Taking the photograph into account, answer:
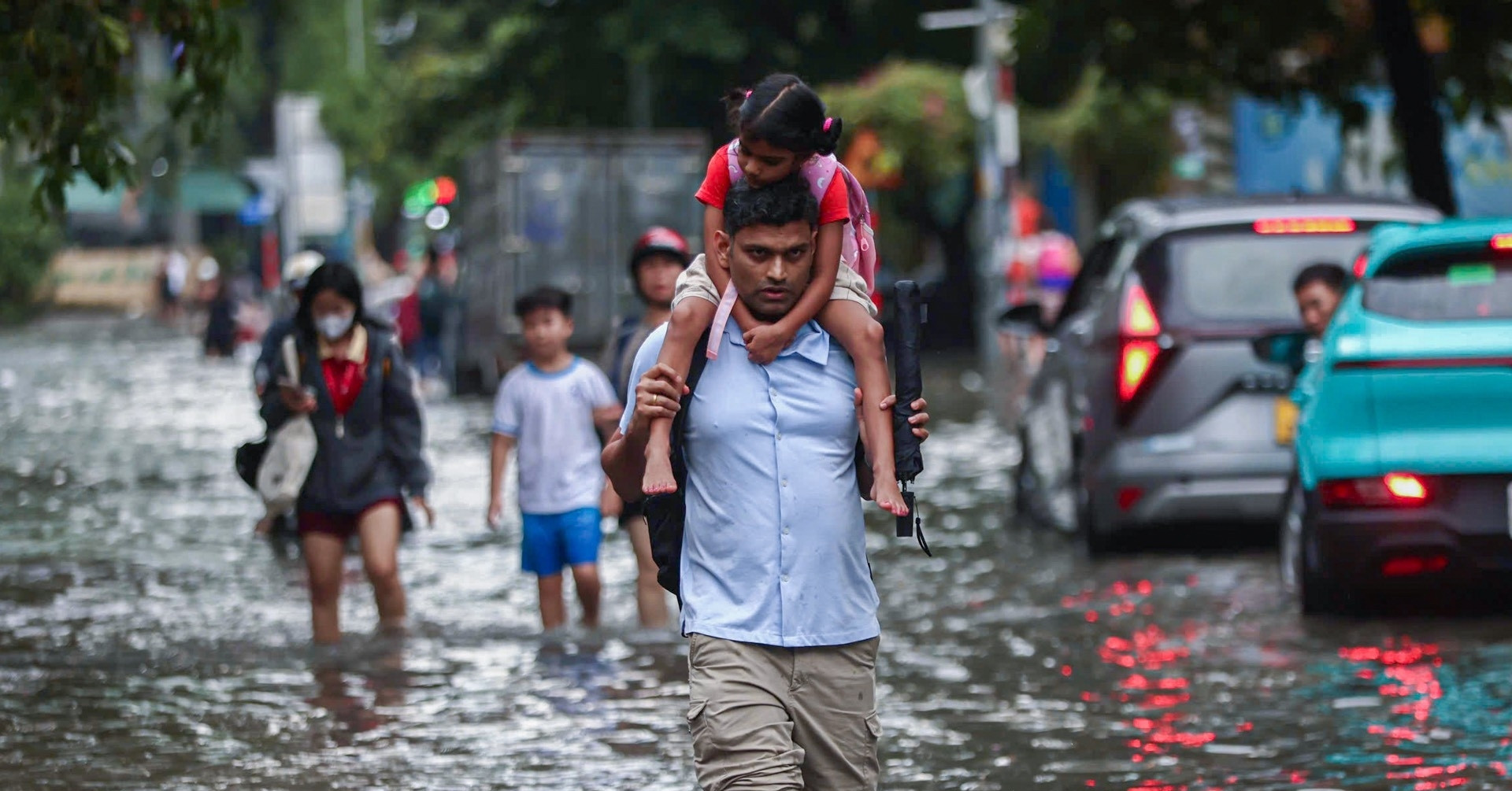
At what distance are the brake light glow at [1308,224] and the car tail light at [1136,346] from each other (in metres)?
0.64

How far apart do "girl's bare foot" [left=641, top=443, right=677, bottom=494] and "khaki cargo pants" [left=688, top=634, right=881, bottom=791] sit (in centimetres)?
31

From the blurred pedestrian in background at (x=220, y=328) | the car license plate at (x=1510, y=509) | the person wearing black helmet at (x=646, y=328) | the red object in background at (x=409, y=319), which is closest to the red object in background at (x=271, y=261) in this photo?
the blurred pedestrian in background at (x=220, y=328)

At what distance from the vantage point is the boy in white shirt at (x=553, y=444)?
32.3 ft

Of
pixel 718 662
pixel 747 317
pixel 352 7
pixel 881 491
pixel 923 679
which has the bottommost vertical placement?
pixel 923 679

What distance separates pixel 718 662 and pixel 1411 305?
4989mm

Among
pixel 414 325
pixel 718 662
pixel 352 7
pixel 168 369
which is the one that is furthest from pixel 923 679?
pixel 352 7

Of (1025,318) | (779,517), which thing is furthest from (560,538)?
(779,517)

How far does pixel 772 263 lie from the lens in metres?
5.03

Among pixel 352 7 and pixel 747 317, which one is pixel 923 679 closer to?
pixel 747 317

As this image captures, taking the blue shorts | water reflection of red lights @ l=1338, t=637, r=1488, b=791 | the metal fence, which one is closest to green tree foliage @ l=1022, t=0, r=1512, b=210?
water reflection of red lights @ l=1338, t=637, r=1488, b=791

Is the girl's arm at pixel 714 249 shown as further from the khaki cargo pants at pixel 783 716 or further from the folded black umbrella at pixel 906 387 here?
the khaki cargo pants at pixel 783 716

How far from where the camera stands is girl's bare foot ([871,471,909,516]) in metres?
5.02

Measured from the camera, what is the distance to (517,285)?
27047 millimetres

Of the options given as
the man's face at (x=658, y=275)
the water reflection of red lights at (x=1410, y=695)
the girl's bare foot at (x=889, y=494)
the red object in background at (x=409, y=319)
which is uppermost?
the man's face at (x=658, y=275)
